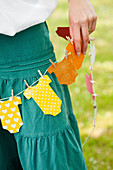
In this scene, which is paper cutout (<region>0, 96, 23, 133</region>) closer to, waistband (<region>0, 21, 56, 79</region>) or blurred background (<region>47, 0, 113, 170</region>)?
waistband (<region>0, 21, 56, 79</region>)

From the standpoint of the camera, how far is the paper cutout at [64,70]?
3.69 feet

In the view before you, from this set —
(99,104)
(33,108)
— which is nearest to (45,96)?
(33,108)

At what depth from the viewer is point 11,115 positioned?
1150mm

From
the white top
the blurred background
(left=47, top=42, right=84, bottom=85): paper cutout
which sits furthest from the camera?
the blurred background

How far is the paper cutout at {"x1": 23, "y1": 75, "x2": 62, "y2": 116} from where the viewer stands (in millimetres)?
1107

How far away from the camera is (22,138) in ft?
3.75

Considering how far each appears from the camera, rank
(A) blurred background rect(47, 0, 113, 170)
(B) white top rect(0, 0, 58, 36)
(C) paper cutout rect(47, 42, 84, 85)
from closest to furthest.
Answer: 1. (B) white top rect(0, 0, 58, 36)
2. (C) paper cutout rect(47, 42, 84, 85)
3. (A) blurred background rect(47, 0, 113, 170)

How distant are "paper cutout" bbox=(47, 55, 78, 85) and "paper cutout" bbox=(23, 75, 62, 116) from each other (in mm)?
42

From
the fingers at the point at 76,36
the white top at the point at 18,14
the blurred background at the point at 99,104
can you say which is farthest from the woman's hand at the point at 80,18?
the blurred background at the point at 99,104

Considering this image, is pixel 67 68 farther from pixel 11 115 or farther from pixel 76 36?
pixel 11 115

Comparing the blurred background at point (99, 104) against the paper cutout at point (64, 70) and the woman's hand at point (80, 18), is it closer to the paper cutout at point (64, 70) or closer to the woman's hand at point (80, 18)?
→ the paper cutout at point (64, 70)

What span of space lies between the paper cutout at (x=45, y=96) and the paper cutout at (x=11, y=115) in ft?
0.21

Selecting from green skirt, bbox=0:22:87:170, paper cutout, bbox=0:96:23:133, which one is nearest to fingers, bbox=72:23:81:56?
green skirt, bbox=0:22:87:170

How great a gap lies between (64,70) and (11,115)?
0.29 m
